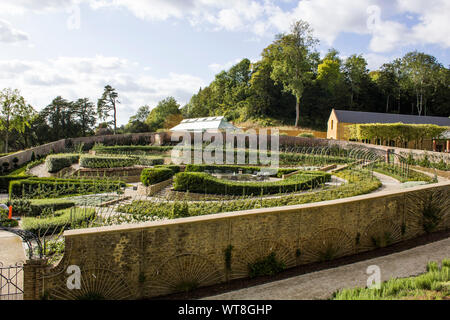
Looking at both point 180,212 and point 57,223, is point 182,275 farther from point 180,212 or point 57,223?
point 57,223

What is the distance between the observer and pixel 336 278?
251 inches

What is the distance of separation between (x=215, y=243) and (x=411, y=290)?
333 centimetres

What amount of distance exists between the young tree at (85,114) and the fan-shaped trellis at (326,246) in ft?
146

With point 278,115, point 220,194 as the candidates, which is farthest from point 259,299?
point 278,115

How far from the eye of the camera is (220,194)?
44.1 ft

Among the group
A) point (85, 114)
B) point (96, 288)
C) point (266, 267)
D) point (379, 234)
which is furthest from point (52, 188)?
point (85, 114)

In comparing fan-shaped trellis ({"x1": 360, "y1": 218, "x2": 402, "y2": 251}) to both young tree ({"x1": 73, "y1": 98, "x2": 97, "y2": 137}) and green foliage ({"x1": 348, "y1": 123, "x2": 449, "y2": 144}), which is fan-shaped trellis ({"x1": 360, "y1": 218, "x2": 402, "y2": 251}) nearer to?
green foliage ({"x1": 348, "y1": 123, "x2": 449, "y2": 144})

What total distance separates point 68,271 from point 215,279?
260 cm

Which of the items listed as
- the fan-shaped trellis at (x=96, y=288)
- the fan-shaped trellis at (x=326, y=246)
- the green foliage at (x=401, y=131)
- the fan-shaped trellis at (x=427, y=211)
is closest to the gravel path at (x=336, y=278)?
the fan-shaped trellis at (x=326, y=246)

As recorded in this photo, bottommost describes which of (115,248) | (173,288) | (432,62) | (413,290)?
(173,288)

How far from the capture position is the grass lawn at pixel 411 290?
5023mm

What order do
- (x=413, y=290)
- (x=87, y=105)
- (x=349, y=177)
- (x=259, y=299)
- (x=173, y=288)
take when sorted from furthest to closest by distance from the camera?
(x=87, y=105) → (x=349, y=177) → (x=173, y=288) → (x=259, y=299) → (x=413, y=290)

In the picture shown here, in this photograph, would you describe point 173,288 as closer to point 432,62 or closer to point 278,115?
point 278,115

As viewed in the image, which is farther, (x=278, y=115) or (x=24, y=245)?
A: (x=278, y=115)
